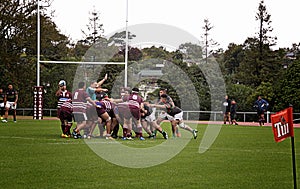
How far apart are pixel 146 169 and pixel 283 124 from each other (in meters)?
4.24

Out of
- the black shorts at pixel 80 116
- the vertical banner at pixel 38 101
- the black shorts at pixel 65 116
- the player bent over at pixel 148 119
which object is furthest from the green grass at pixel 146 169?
the vertical banner at pixel 38 101

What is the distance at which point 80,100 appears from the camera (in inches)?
850

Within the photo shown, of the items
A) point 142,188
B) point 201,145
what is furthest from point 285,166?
point 201,145

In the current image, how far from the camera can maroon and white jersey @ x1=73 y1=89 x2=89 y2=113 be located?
70.4 feet

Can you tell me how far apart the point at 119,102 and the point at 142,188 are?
499 inches

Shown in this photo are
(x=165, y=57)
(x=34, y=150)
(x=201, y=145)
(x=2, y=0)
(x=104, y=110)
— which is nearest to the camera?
(x=34, y=150)

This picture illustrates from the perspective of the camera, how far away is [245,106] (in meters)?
56.1

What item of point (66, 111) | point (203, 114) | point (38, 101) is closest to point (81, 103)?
point (66, 111)

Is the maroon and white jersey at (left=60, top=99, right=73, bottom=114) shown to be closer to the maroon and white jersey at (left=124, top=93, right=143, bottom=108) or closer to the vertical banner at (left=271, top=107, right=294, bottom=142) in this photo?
the maroon and white jersey at (left=124, top=93, right=143, bottom=108)

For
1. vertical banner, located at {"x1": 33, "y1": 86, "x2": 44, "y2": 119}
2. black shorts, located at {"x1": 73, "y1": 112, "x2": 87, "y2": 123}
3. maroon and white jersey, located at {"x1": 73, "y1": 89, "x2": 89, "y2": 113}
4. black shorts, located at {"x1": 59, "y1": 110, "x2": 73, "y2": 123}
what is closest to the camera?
maroon and white jersey, located at {"x1": 73, "y1": 89, "x2": 89, "y2": 113}

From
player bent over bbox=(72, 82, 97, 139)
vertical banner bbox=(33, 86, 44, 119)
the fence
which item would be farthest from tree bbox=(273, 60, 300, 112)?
player bent over bbox=(72, 82, 97, 139)

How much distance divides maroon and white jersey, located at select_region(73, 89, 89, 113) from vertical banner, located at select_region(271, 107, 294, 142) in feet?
41.2

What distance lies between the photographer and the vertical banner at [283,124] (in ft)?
30.4

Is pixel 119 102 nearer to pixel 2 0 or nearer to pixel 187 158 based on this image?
pixel 187 158
